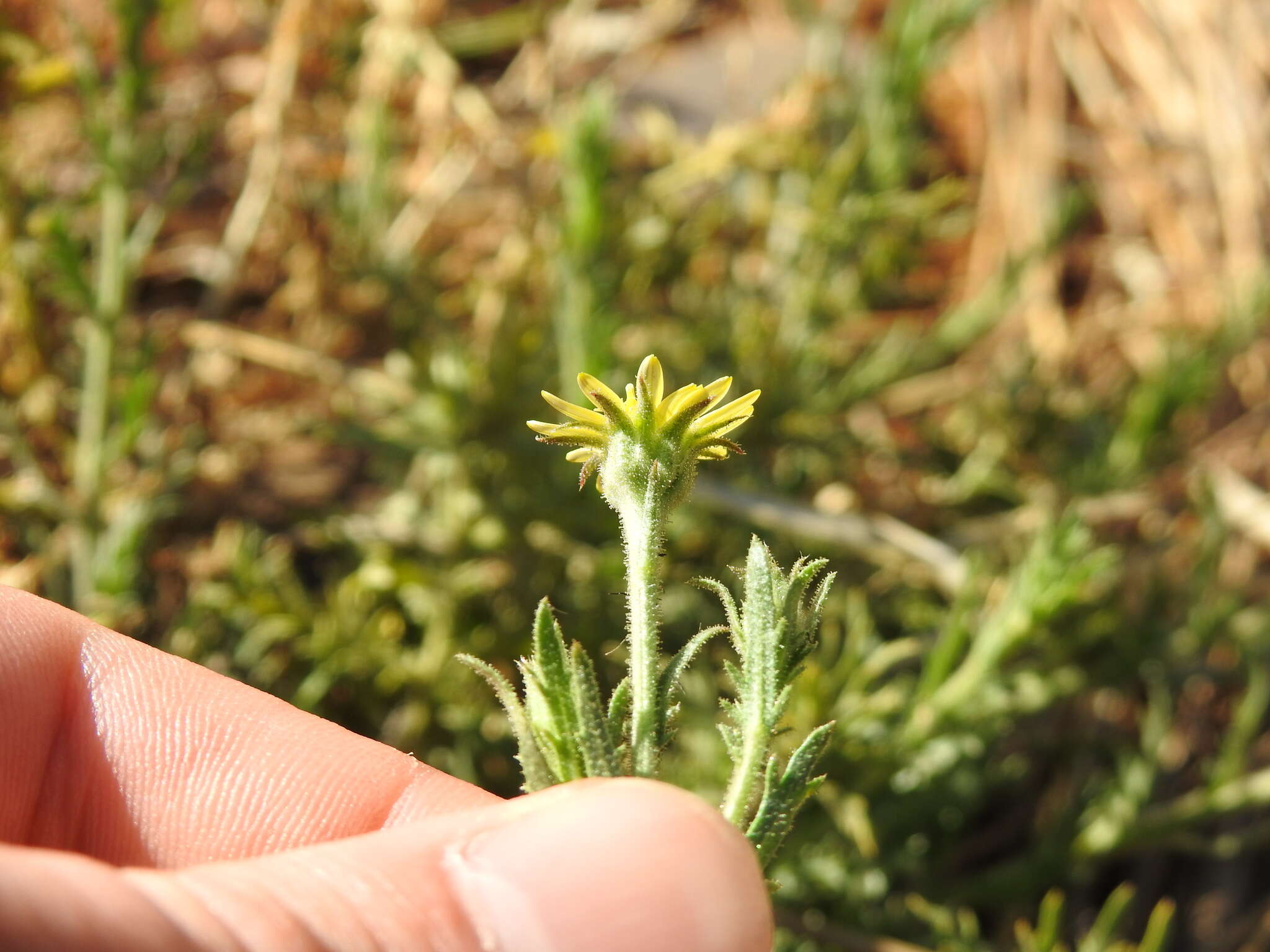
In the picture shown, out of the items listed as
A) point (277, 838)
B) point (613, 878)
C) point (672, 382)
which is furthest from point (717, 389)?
point (672, 382)

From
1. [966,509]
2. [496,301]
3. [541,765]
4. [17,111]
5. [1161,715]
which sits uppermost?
[17,111]

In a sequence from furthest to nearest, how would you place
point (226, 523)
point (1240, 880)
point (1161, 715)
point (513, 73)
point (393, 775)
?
1. point (513, 73)
2. point (226, 523)
3. point (1240, 880)
4. point (1161, 715)
5. point (393, 775)

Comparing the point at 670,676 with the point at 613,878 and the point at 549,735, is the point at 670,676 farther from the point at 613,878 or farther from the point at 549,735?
the point at 613,878

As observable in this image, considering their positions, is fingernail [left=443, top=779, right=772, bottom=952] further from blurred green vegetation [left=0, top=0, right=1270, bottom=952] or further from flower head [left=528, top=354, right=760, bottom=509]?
blurred green vegetation [left=0, top=0, right=1270, bottom=952]

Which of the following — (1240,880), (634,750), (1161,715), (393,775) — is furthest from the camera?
(1240,880)

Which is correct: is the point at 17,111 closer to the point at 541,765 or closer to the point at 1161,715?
the point at 541,765

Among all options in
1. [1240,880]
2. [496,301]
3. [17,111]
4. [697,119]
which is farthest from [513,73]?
[1240,880]
